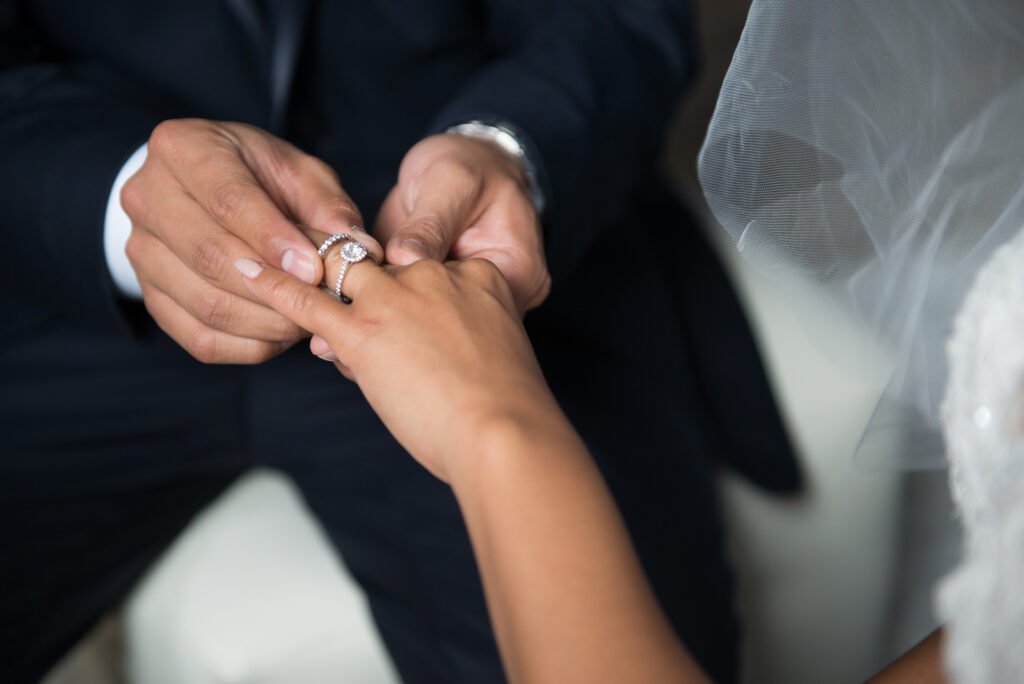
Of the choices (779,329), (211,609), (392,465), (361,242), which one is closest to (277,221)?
(361,242)

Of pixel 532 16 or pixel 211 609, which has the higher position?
pixel 532 16

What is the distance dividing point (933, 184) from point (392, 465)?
518 millimetres

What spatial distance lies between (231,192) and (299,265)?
0.29 feet

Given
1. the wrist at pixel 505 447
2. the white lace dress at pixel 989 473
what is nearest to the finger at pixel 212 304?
the wrist at pixel 505 447

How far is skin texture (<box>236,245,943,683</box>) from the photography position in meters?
0.34

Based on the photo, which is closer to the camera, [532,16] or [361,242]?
[361,242]

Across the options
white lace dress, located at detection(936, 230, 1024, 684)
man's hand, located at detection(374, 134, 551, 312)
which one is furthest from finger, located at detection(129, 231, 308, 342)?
white lace dress, located at detection(936, 230, 1024, 684)

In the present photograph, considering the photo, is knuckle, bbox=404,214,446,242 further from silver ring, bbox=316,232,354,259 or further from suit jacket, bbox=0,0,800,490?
suit jacket, bbox=0,0,800,490

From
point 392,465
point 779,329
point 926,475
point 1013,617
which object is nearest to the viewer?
point 1013,617

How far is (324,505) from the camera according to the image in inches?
31.7

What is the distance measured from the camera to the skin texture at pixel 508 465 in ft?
1.12

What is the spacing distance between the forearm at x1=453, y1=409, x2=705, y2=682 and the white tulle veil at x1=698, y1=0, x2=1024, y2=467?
0.25 metres

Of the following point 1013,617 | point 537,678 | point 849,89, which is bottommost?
point 537,678

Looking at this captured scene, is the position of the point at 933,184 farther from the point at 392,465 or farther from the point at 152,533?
the point at 152,533
